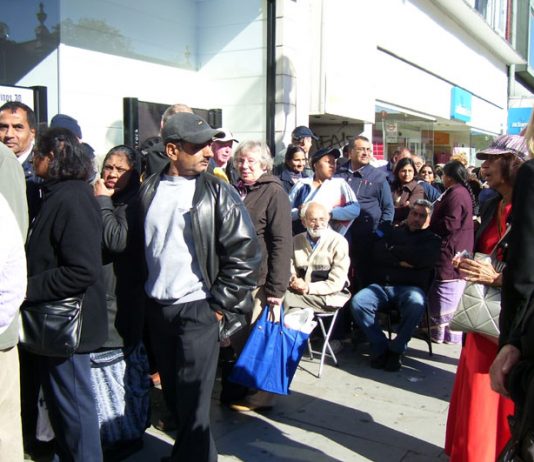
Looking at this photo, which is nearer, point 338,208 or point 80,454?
point 80,454

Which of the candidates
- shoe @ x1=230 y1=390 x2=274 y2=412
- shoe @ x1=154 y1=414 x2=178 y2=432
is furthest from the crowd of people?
shoe @ x1=230 y1=390 x2=274 y2=412

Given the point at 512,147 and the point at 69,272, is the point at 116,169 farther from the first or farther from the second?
the point at 512,147

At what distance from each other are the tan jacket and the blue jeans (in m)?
0.28

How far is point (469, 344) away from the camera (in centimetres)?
341

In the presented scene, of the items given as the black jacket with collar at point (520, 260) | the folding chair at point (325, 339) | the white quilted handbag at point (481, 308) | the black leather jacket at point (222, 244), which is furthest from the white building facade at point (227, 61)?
the black jacket with collar at point (520, 260)

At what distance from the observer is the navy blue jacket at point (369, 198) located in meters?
6.30

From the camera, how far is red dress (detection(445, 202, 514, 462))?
3.21 metres

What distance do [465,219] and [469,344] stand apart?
303 centimetres

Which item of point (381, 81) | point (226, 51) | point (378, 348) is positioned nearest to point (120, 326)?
point (378, 348)

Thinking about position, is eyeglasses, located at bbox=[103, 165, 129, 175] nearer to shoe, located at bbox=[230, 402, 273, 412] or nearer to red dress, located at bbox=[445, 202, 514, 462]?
shoe, located at bbox=[230, 402, 273, 412]

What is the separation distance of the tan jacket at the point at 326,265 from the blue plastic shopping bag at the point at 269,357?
1.05m

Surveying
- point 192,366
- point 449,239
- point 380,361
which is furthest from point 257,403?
point 449,239

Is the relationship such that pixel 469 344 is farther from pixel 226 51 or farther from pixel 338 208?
pixel 226 51

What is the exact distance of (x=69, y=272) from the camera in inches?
116
